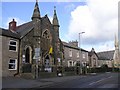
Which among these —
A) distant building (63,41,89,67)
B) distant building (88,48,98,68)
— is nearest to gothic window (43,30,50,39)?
distant building (63,41,89,67)

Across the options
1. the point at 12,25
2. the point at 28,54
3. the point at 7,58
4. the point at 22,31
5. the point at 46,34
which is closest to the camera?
the point at 7,58

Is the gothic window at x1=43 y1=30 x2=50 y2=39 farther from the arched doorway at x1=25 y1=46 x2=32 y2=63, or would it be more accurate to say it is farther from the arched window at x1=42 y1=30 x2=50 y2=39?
the arched doorway at x1=25 y1=46 x2=32 y2=63

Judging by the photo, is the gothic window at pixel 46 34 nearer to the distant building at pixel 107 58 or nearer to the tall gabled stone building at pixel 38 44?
the tall gabled stone building at pixel 38 44

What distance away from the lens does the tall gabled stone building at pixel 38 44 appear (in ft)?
112

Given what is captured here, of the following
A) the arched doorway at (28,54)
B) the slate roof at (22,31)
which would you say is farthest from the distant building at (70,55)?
Result: the arched doorway at (28,54)

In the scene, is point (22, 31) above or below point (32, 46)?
above

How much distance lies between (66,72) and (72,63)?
16.9m

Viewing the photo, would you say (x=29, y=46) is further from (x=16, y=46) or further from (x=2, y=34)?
(x=2, y=34)

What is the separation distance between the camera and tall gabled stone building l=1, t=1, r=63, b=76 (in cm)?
3403

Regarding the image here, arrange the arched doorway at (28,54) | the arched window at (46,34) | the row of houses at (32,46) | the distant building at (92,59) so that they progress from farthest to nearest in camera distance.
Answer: the distant building at (92,59) < the arched window at (46,34) < the arched doorway at (28,54) < the row of houses at (32,46)

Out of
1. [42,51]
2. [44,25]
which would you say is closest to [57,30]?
[44,25]

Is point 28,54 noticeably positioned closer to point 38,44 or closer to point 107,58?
point 38,44

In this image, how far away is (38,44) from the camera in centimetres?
3709

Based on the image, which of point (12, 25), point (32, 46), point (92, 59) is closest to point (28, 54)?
point (32, 46)
